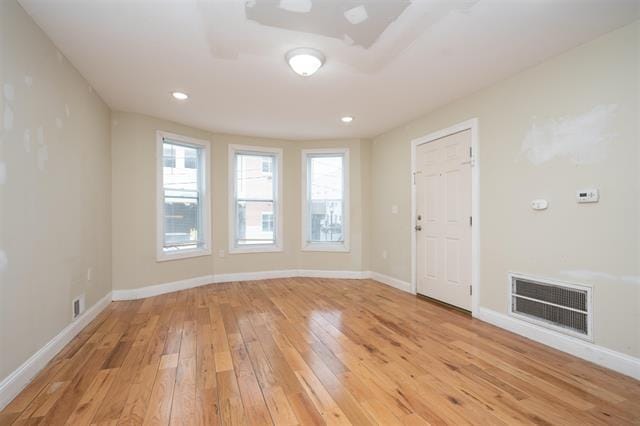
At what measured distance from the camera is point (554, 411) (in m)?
1.71

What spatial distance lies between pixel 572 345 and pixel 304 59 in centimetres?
312

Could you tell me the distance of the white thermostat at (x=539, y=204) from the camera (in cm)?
263

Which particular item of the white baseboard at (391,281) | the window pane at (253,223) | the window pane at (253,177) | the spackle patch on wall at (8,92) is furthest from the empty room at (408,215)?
the window pane at (253,223)

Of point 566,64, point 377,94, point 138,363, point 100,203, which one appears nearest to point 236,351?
point 138,363

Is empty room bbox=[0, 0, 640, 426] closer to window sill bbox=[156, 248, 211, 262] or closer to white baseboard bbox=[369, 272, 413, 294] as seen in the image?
window sill bbox=[156, 248, 211, 262]

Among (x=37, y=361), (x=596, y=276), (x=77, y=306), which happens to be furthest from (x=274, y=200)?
(x=596, y=276)

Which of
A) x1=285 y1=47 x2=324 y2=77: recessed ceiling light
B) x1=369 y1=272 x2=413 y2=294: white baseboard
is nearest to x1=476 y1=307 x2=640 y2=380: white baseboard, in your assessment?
x1=369 y1=272 x2=413 y2=294: white baseboard

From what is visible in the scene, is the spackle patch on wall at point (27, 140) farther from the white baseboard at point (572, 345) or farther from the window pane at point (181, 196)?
the white baseboard at point (572, 345)

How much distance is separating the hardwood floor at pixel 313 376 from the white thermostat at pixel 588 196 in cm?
121

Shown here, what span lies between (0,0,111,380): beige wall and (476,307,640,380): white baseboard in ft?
12.5

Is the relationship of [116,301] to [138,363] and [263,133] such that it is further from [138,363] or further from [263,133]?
[263,133]

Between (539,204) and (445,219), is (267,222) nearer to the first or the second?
(445,219)

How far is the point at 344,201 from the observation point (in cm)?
534

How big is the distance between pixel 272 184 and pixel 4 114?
12.2ft
